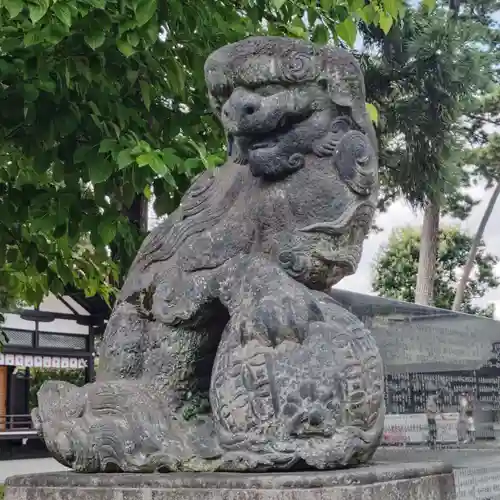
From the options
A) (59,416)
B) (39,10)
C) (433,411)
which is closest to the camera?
(59,416)

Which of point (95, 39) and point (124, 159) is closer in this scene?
point (124, 159)

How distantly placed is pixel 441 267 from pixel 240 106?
21182 mm

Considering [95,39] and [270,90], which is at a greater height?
[95,39]

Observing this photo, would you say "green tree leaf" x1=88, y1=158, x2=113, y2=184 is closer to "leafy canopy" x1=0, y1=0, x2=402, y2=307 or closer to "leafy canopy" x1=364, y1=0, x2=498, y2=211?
"leafy canopy" x1=0, y1=0, x2=402, y2=307

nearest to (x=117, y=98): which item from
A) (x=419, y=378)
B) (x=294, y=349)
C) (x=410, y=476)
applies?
(x=294, y=349)

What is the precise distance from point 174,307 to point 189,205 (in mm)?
421

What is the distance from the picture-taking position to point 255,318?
2.45 meters

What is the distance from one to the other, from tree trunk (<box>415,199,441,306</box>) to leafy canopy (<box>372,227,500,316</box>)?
7688 millimetres

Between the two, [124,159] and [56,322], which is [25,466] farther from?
[124,159]

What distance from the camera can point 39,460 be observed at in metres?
17.1

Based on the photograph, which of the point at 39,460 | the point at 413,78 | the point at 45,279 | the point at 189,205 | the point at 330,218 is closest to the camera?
the point at 330,218

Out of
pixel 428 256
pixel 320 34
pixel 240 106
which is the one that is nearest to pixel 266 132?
pixel 240 106

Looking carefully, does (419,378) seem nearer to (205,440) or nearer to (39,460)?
(205,440)

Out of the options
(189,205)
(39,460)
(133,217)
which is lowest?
(39,460)
